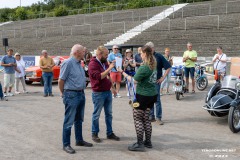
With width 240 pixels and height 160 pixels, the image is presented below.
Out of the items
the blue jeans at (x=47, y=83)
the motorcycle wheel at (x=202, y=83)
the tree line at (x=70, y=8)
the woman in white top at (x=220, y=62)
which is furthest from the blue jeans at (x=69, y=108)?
the tree line at (x=70, y=8)

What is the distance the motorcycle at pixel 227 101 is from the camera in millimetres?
7361

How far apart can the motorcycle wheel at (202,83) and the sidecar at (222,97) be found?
17.3 ft

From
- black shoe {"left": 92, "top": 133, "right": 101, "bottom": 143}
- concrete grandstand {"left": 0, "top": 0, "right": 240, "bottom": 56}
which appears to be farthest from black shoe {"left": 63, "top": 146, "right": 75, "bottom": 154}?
concrete grandstand {"left": 0, "top": 0, "right": 240, "bottom": 56}

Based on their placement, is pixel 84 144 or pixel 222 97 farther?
pixel 222 97

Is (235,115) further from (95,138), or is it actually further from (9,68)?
(9,68)

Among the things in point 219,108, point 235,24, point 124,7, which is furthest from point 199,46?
point 124,7

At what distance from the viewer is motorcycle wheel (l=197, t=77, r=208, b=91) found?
14039 millimetres

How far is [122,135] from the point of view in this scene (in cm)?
730

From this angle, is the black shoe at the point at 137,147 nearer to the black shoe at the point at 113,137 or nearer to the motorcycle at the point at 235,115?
the black shoe at the point at 113,137

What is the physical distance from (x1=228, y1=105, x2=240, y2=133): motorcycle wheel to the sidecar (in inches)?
11.1

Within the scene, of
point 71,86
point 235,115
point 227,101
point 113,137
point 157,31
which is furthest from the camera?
point 157,31

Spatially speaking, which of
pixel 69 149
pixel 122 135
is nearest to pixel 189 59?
pixel 122 135

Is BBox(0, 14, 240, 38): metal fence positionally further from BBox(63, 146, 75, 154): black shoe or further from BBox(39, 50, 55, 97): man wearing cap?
BBox(63, 146, 75, 154): black shoe

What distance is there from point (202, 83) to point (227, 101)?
21.0 feet
